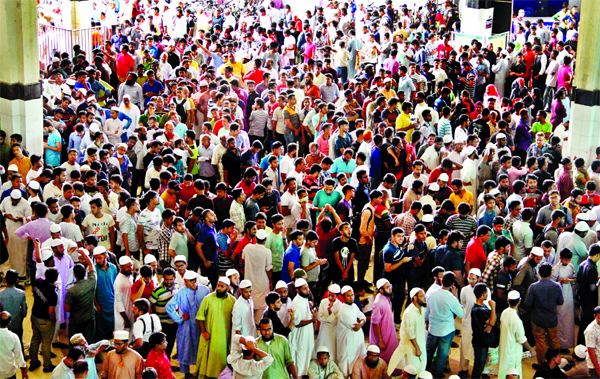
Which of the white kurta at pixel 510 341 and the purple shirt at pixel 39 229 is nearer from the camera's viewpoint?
the white kurta at pixel 510 341

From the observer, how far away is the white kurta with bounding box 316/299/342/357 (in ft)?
29.3

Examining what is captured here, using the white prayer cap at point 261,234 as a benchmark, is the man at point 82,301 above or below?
below

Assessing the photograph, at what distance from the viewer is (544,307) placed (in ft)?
30.5

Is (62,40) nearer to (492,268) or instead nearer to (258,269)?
(258,269)

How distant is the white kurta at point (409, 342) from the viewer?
8.73 m

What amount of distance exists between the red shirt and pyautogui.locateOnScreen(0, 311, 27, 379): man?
5.01m

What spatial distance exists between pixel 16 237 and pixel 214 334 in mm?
3622

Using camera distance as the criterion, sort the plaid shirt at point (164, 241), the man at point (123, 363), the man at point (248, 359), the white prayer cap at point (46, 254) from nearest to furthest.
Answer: the man at point (123, 363) < the man at point (248, 359) < the white prayer cap at point (46, 254) < the plaid shirt at point (164, 241)

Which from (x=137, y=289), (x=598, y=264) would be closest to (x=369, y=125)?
(x=598, y=264)

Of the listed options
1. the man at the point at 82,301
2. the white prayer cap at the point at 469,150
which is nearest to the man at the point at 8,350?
the man at the point at 82,301

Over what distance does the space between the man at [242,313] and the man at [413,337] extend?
1569mm

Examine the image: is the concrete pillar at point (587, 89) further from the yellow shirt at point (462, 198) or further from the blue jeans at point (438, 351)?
the blue jeans at point (438, 351)

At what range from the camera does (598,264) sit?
966cm

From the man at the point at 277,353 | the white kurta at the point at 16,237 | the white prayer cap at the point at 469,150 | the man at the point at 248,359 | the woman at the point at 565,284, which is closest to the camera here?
the man at the point at 248,359
